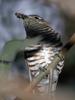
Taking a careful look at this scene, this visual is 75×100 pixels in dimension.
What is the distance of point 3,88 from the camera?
30cm

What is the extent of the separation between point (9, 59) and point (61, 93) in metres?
0.09

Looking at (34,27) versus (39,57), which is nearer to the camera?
(34,27)

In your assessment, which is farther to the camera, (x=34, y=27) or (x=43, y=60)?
(x=43, y=60)

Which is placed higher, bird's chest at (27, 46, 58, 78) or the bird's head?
the bird's head

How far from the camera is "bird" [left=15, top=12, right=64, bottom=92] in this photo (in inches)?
21.8

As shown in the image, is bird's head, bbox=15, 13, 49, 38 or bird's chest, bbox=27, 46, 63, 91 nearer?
bird's head, bbox=15, 13, 49, 38

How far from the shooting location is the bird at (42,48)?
55 cm

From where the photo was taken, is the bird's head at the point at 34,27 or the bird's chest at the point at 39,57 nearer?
the bird's head at the point at 34,27

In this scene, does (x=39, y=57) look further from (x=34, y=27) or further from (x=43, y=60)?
(x=34, y=27)

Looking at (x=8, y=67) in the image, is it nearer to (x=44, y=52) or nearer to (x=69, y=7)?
(x=69, y=7)

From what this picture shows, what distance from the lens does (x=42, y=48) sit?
62 cm

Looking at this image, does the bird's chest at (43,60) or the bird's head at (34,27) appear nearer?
the bird's head at (34,27)

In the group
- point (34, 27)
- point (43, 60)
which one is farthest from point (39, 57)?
point (34, 27)

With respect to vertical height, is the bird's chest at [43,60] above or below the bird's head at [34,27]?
below
